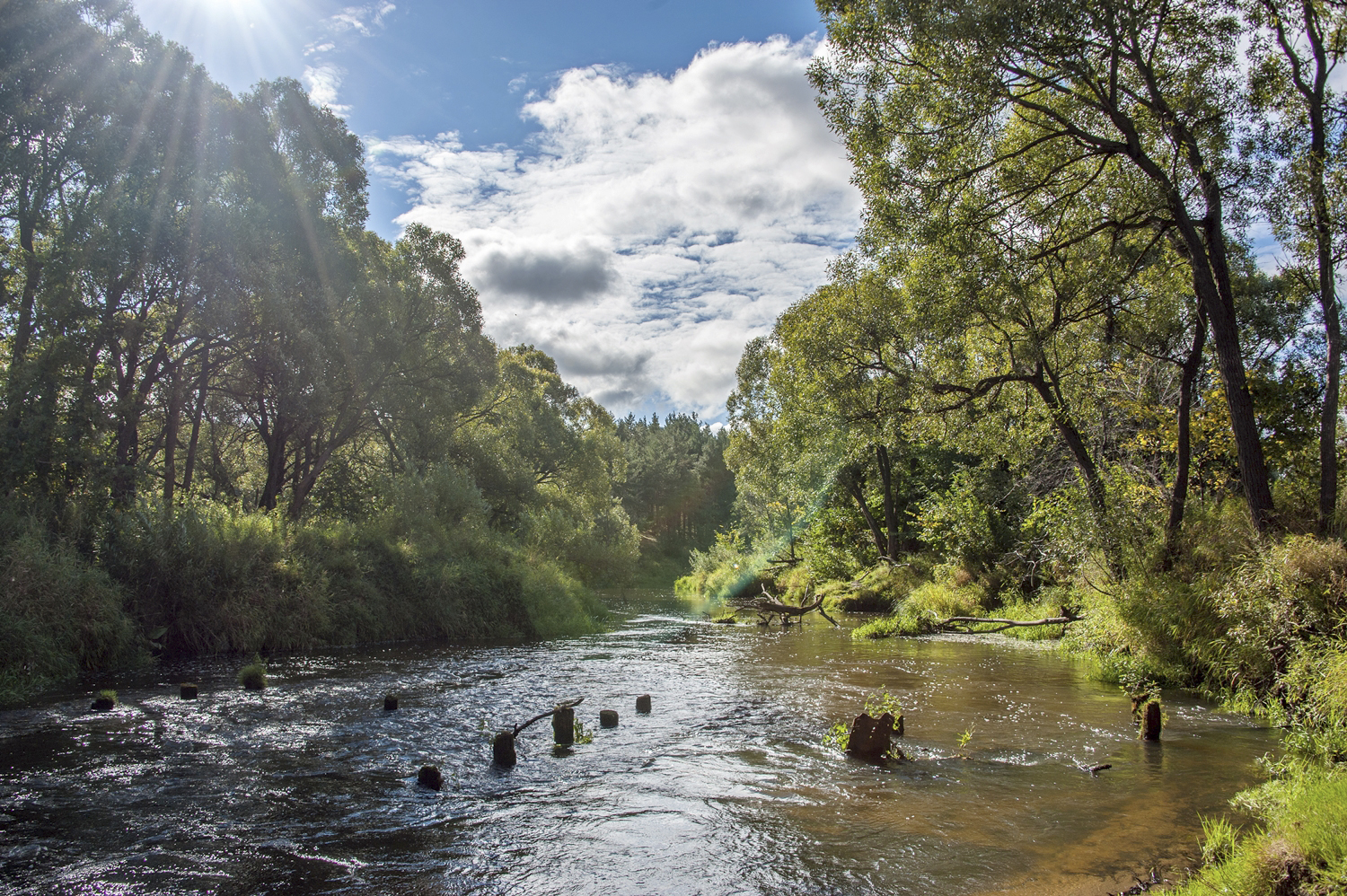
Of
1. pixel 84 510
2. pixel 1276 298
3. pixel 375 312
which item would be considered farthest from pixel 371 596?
pixel 1276 298

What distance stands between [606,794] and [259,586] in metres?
14.7

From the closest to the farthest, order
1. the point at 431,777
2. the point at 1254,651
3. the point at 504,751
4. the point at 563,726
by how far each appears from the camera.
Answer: the point at 431,777, the point at 504,751, the point at 563,726, the point at 1254,651

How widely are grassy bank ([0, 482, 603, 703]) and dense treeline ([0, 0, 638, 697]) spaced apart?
55 millimetres

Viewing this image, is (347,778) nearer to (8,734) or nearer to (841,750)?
(8,734)

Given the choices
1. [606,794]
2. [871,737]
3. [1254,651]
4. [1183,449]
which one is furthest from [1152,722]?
[1183,449]

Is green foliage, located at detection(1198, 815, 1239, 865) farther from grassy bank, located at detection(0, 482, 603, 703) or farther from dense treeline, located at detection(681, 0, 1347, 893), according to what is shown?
grassy bank, located at detection(0, 482, 603, 703)

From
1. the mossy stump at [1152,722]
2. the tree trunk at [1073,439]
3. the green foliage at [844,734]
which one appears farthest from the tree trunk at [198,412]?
the mossy stump at [1152,722]

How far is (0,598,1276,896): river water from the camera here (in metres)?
5.28

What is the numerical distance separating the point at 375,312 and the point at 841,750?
23.4 meters

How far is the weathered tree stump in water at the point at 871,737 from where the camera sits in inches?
320

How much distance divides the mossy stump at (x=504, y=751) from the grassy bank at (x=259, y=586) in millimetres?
8473

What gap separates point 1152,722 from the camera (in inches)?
336

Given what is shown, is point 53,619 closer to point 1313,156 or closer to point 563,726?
point 563,726

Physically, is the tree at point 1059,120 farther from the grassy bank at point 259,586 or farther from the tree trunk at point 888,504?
the tree trunk at point 888,504
